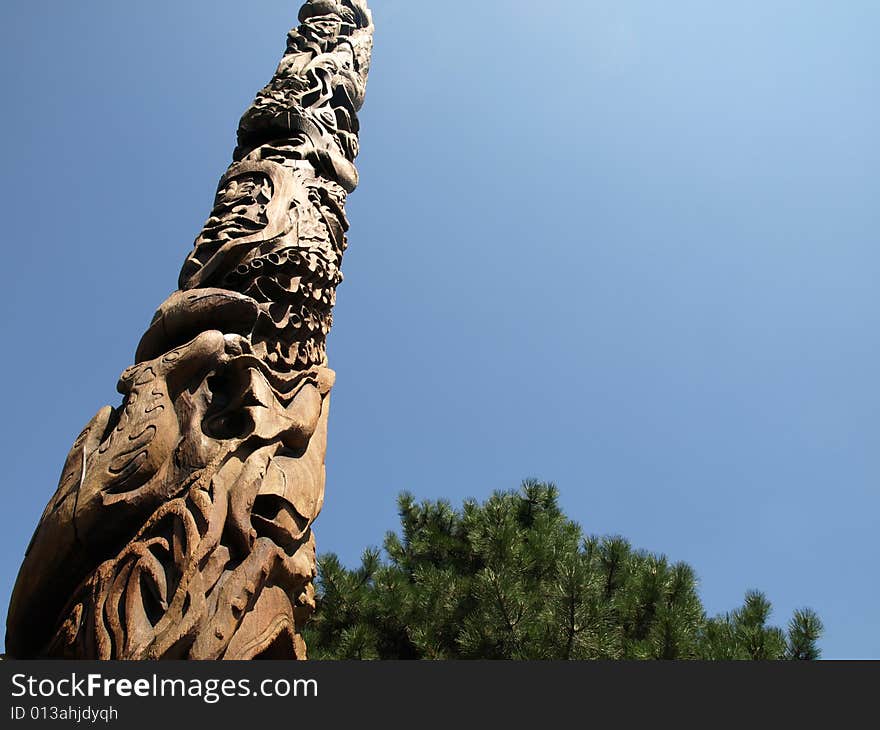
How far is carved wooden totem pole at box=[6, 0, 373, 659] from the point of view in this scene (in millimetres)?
2281

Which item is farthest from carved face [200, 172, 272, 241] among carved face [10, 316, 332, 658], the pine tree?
the pine tree

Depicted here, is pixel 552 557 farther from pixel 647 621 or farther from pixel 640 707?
pixel 640 707

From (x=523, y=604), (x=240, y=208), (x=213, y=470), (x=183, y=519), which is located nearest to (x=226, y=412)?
(x=213, y=470)

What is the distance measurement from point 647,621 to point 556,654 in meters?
0.90

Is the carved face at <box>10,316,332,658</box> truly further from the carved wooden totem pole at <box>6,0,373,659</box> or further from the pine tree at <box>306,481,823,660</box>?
the pine tree at <box>306,481,823,660</box>

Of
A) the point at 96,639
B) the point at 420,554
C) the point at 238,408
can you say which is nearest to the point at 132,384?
the point at 238,408

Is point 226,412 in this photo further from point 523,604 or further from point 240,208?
point 523,604

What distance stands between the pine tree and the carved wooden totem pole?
129 inches

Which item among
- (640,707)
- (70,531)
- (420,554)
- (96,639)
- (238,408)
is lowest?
(640,707)

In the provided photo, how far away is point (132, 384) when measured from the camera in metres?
2.94

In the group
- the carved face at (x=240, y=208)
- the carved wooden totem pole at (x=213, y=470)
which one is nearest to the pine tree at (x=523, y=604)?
the carved wooden totem pole at (x=213, y=470)

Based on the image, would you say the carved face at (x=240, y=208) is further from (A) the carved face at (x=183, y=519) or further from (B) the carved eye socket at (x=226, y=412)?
→ (B) the carved eye socket at (x=226, y=412)

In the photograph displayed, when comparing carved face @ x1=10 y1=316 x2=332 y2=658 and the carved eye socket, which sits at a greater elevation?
the carved eye socket

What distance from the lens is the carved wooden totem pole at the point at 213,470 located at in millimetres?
2281
